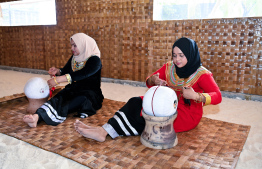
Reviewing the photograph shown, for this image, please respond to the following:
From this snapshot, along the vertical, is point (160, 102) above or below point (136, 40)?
below

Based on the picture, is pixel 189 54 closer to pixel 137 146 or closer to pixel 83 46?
pixel 137 146

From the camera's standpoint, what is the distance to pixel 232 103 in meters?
3.76

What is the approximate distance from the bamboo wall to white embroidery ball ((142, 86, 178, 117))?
2468 millimetres

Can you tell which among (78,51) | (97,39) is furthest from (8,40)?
(78,51)

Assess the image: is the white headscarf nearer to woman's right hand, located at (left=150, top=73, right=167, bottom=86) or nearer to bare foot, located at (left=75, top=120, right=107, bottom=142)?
woman's right hand, located at (left=150, top=73, right=167, bottom=86)

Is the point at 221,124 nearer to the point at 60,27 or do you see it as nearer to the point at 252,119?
the point at 252,119

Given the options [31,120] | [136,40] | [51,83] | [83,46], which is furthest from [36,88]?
[136,40]

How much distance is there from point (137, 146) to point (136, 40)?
311cm

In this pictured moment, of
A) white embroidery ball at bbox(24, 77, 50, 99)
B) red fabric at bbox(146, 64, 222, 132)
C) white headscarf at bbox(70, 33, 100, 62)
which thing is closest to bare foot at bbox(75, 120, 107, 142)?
red fabric at bbox(146, 64, 222, 132)

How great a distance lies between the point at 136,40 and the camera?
4855 mm

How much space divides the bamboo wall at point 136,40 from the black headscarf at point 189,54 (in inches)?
82.1

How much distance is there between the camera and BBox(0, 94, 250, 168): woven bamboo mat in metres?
1.83

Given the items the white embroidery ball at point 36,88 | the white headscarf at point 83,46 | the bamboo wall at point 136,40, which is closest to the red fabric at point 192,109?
the white headscarf at point 83,46

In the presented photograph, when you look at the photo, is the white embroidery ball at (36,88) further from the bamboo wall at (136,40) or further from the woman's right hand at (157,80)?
the bamboo wall at (136,40)
